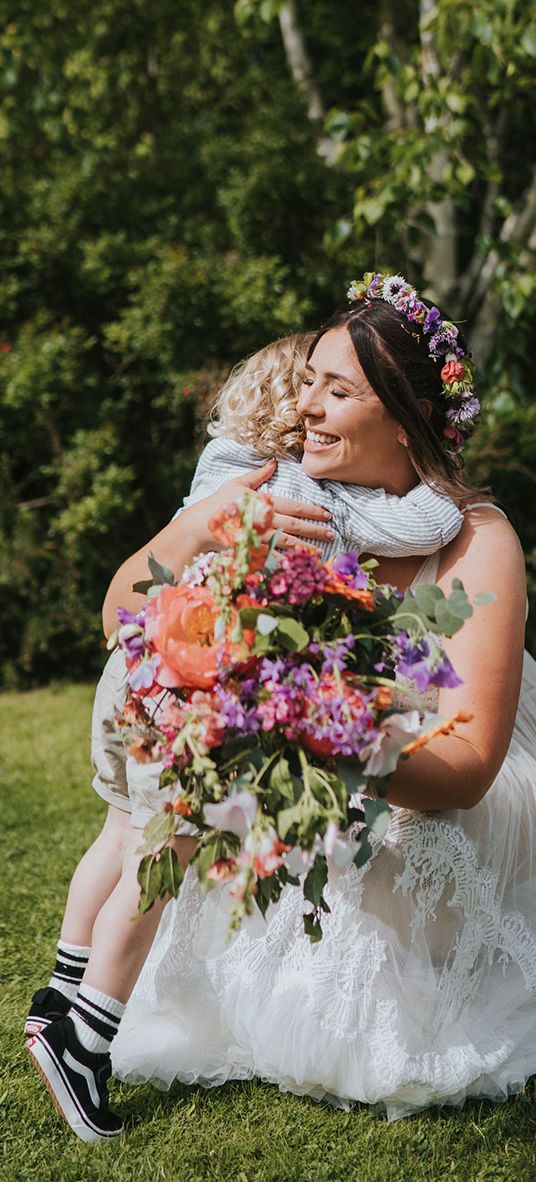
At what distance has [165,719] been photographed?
1.86 meters

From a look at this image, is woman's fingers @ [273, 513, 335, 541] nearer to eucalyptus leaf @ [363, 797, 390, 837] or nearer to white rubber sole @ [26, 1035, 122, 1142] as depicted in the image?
eucalyptus leaf @ [363, 797, 390, 837]

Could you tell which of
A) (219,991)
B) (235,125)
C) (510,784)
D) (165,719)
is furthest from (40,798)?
(235,125)

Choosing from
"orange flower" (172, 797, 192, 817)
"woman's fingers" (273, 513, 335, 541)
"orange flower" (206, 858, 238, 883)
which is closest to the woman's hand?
"woman's fingers" (273, 513, 335, 541)

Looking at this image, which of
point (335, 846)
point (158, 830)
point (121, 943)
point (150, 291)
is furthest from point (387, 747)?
point (150, 291)

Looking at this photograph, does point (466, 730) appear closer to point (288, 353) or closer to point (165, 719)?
point (165, 719)

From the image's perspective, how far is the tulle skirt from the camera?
7.86ft

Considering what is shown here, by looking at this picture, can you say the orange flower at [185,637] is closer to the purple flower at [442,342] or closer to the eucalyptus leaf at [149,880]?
the eucalyptus leaf at [149,880]

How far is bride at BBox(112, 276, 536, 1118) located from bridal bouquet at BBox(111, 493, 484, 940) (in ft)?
1.33

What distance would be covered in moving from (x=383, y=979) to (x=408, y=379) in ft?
4.25

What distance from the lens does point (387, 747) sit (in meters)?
1.80

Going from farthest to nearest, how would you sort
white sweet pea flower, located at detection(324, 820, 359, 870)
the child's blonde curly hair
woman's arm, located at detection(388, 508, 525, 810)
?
the child's blonde curly hair < woman's arm, located at detection(388, 508, 525, 810) < white sweet pea flower, located at detection(324, 820, 359, 870)

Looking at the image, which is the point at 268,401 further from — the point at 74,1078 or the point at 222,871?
the point at 74,1078

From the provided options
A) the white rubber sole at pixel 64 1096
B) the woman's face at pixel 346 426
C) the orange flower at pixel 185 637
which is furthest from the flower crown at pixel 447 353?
the white rubber sole at pixel 64 1096

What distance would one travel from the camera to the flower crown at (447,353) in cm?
263
